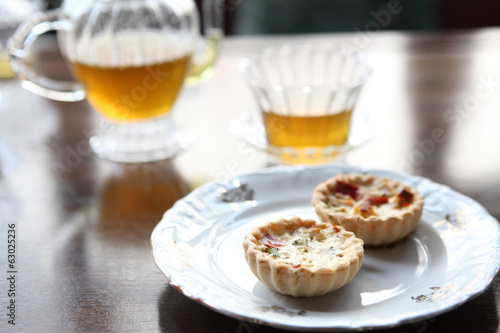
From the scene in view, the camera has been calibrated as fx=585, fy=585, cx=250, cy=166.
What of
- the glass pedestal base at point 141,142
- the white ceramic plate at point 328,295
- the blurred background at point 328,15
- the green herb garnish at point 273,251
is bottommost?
the blurred background at point 328,15

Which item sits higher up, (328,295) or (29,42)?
(29,42)

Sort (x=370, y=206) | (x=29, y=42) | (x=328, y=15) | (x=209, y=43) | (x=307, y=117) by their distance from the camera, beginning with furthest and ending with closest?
1. (x=328, y=15)
2. (x=209, y=43)
3. (x=29, y=42)
4. (x=307, y=117)
5. (x=370, y=206)

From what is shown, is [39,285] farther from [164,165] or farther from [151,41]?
[151,41]

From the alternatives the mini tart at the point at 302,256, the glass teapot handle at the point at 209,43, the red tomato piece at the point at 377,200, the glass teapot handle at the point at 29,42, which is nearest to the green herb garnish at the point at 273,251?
the mini tart at the point at 302,256

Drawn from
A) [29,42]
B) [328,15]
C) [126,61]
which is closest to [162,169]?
[126,61]

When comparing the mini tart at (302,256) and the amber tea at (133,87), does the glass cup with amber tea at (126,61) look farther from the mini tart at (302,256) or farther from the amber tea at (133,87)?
the mini tart at (302,256)

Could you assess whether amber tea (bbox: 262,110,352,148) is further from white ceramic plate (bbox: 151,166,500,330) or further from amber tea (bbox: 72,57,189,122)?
amber tea (bbox: 72,57,189,122)

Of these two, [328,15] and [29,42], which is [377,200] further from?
[328,15]
